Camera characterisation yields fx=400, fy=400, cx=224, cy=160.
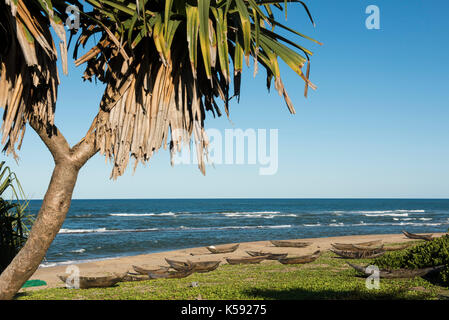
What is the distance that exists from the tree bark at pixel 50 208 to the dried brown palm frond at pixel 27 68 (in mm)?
207

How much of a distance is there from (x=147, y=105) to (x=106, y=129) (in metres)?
0.47

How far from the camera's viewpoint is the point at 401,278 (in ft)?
30.3

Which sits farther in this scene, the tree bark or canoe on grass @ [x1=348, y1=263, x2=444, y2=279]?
canoe on grass @ [x1=348, y1=263, x2=444, y2=279]

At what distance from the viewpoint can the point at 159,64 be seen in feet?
13.8

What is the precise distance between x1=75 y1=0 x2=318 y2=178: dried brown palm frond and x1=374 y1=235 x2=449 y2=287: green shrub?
7040mm

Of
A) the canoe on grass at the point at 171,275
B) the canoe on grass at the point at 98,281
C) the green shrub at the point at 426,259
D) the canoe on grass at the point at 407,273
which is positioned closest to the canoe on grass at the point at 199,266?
the canoe on grass at the point at 171,275

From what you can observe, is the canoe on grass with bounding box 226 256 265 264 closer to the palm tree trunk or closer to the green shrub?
the green shrub

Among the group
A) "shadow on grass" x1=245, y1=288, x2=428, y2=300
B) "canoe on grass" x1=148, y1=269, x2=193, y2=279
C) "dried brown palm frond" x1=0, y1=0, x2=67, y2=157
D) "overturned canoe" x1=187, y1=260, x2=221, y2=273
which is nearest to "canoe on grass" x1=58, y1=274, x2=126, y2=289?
"canoe on grass" x1=148, y1=269, x2=193, y2=279

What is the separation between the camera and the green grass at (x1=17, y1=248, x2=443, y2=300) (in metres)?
7.76

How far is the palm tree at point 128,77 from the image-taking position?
12.0 feet

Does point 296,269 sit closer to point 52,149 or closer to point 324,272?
point 324,272

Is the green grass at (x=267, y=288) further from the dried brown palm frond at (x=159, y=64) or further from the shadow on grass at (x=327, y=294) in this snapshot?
the dried brown palm frond at (x=159, y=64)

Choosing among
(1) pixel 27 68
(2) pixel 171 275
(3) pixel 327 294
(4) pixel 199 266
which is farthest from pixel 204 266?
(1) pixel 27 68
